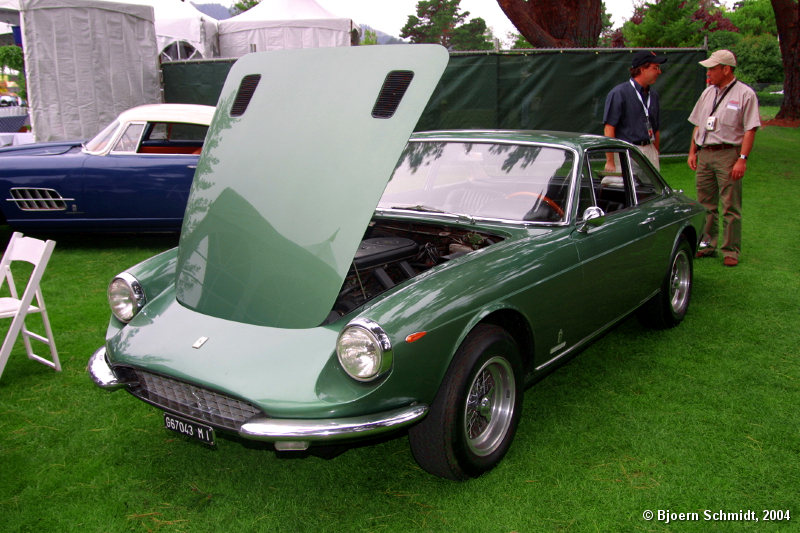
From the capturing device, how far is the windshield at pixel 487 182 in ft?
11.8

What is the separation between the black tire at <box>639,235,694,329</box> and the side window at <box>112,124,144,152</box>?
5789 millimetres

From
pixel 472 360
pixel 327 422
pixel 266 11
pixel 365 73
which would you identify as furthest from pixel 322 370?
pixel 266 11

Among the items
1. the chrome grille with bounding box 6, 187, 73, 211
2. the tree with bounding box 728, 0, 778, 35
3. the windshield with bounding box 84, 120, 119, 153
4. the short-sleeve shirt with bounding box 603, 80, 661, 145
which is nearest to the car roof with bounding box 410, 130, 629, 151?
the short-sleeve shirt with bounding box 603, 80, 661, 145

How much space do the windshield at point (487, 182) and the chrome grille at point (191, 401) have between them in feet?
5.65

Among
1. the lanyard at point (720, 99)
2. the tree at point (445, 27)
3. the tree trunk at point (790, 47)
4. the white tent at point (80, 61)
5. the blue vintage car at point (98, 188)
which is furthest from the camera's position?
the tree at point (445, 27)

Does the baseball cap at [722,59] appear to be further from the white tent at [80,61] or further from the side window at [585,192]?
the white tent at [80,61]

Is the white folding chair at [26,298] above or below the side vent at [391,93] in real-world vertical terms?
below

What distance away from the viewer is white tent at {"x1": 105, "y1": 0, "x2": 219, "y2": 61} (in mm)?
17141

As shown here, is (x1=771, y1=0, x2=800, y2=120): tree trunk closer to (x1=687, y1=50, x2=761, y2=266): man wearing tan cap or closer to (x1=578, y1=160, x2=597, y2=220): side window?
(x1=687, y1=50, x2=761, y2=266): man wearing tan cap

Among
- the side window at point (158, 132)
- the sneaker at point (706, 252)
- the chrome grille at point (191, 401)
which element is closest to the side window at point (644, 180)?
the sneaker at point (706, 252)

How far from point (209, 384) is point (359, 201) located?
3.31ft

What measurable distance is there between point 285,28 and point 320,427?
15490 mm

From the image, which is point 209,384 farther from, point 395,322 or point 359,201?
point 359,201

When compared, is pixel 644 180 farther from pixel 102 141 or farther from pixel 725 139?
pixel 102 141
